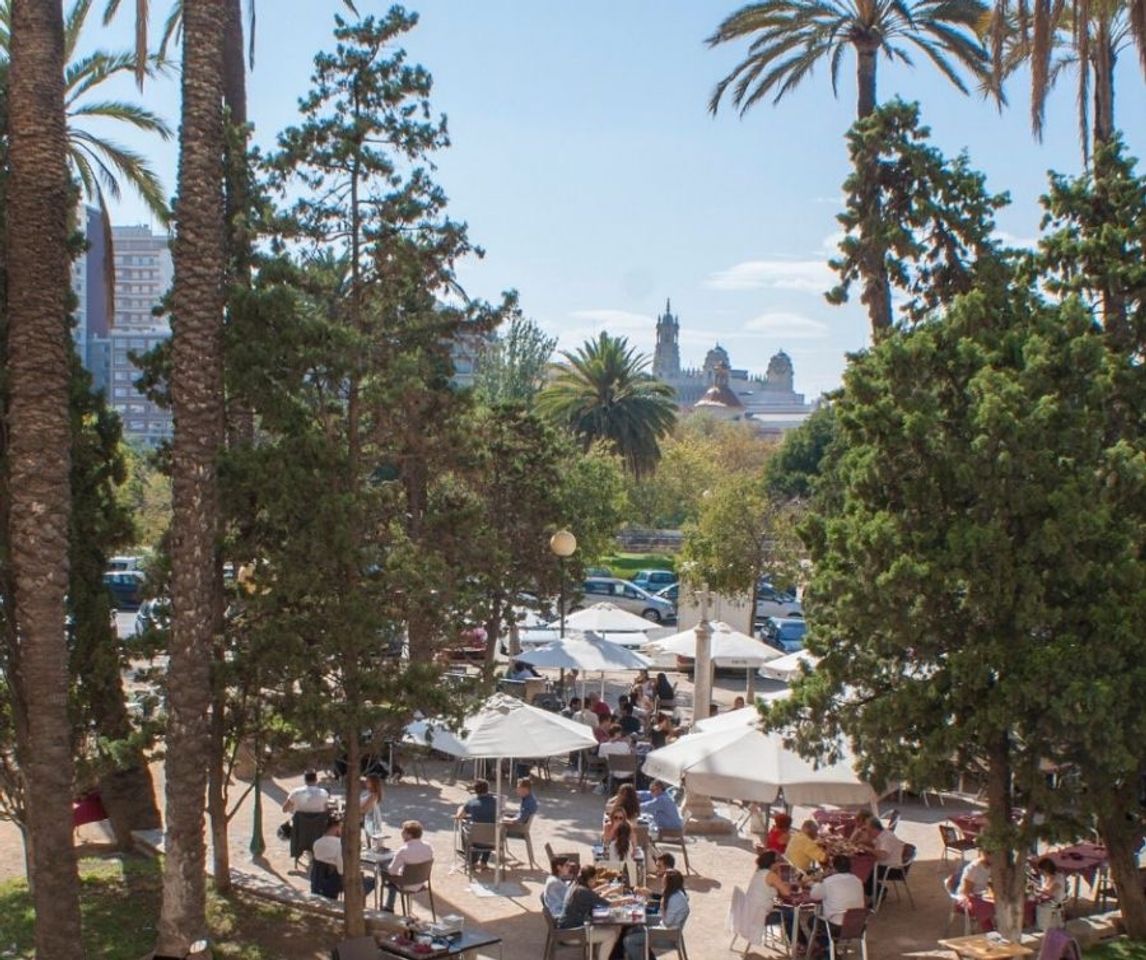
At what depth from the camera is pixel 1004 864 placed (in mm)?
11984

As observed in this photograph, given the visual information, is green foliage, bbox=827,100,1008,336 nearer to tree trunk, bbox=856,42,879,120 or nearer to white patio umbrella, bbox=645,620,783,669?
tree trunk, bbox=856,42,879,120

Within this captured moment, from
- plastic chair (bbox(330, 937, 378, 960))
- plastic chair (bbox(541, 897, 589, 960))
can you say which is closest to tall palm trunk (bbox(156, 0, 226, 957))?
plastic chair (bbox(330, 937, 378, 960))

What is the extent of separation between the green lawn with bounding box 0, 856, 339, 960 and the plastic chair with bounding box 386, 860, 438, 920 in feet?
2.56

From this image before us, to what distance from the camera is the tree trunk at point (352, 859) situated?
41.5 feet

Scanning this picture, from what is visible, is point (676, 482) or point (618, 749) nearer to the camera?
point (618, 749)

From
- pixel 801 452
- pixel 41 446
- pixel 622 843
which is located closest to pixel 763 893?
pixel 622 843

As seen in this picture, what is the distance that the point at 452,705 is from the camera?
41.1 feet

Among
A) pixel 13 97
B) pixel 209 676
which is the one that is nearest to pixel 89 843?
pixel 209 676

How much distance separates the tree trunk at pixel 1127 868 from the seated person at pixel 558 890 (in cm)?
524

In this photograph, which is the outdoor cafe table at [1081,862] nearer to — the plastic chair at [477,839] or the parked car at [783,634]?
the plastic chair at [477,839]

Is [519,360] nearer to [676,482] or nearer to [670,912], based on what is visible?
[676,482]

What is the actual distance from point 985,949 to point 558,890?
3.82m

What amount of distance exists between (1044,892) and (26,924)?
10.2 metres

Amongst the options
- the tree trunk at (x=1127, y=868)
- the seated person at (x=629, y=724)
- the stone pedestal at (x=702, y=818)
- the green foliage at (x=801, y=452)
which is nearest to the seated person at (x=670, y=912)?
the tree trunk at (x=1127, y=868)
